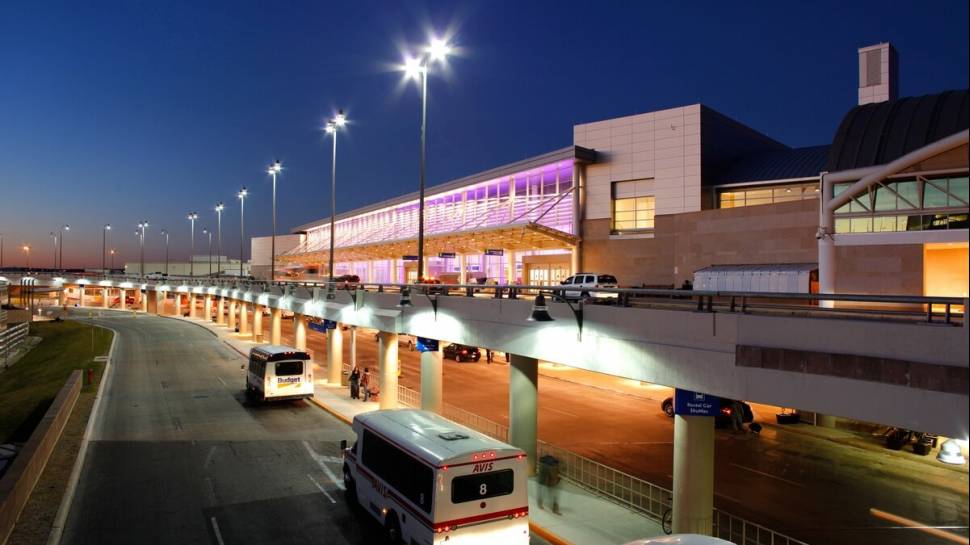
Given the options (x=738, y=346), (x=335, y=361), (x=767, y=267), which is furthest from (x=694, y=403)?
(x=335, y=361)

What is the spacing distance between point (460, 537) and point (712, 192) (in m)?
36.5

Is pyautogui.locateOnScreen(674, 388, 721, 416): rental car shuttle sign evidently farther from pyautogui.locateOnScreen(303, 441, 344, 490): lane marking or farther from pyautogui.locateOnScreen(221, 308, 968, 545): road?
pyautogui.locateOnScreen(303, 441, 344, 490): lane marking

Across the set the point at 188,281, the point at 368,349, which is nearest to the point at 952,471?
the point at 368,349

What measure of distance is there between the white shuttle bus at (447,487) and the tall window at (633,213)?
3254 cm

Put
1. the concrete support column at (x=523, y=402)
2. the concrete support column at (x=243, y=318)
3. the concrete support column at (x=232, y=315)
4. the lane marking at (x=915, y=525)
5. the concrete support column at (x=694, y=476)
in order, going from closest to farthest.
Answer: the concrete support column at (x=694, y=476)
the lane marking at (x=915, y=525)
the concrete support column at (x=523, y=402)
the concrete support column at (x=243, y=318)
the concrete support column at (x=232, y=315)

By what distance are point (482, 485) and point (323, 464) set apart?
8.89 metres

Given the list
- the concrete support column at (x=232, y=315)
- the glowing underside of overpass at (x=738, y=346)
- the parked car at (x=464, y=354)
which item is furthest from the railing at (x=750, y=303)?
the concrete support column at (x=232, y=315)

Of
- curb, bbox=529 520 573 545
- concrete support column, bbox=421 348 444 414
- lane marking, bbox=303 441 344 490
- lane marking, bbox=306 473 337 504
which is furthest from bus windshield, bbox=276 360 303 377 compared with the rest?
curb, bbox=529 520 573 545

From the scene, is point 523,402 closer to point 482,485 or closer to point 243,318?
point 482,485

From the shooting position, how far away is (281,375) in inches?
1112

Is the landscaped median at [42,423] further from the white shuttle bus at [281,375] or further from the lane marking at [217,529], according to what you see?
the white shuttle bus at [281,375]

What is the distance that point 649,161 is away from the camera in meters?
43.6

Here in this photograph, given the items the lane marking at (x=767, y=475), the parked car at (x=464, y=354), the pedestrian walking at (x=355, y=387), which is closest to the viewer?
the lane marking at (x=767, y=475)

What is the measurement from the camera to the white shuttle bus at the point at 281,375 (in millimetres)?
28031
